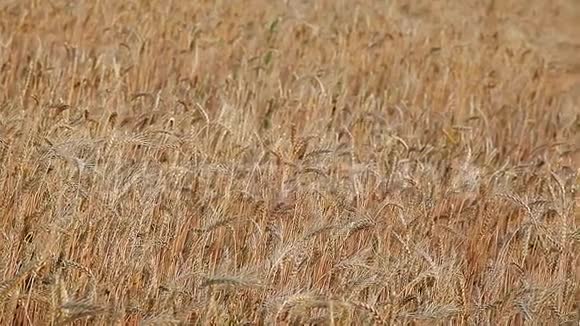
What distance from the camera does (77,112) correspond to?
295cm

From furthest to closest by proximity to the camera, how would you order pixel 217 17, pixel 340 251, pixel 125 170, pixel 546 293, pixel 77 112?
pixel 217 17
pixel 77 112
pixel 125 170
pixel 340 251
pixel 546 293

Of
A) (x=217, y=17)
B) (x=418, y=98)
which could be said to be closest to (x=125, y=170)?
(x=418, y=98)

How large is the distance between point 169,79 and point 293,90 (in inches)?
25.1

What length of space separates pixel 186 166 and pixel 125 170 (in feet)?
0.70

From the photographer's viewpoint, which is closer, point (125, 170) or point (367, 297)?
point (367, 297)

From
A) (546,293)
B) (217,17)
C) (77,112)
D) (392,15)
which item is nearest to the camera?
(546,293)

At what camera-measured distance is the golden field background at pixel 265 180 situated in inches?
70.5

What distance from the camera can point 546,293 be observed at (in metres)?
1.90

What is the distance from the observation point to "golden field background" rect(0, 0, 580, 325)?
1.79 m

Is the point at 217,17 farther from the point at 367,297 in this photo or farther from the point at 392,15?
the point at 367,297

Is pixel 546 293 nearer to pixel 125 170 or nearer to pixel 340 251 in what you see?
pixel 340 251

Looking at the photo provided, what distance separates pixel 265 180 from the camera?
2564 millimetres

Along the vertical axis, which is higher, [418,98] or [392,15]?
[392,15]

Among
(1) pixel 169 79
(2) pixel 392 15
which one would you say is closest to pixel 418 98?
(1) pixel 169 79
